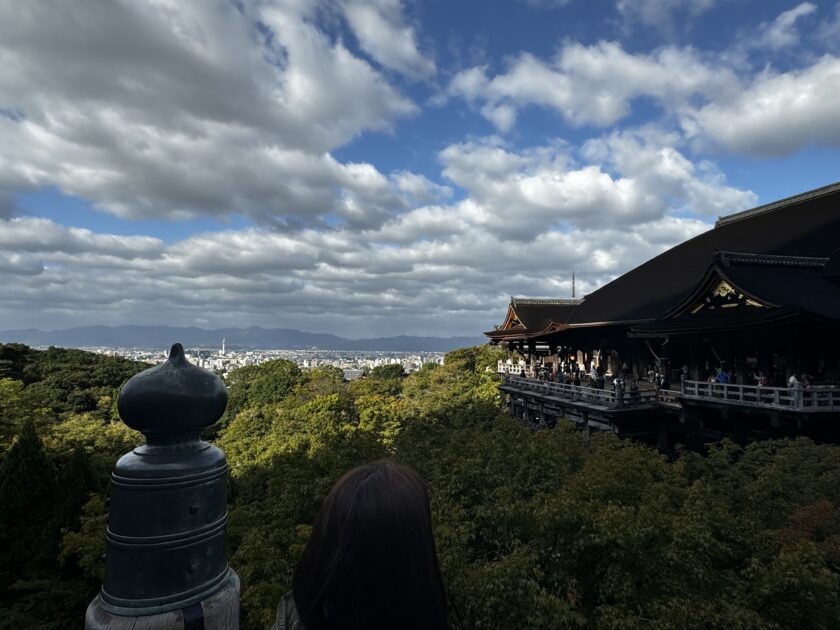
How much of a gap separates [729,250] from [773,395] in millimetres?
11680

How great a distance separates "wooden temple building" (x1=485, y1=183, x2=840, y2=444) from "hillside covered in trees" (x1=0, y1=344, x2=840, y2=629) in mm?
2391

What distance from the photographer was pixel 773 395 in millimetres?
12633

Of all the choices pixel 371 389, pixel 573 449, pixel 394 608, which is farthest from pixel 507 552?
pixel 371 389

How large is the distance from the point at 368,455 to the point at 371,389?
30.7 m

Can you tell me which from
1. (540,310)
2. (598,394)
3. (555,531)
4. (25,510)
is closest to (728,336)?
(598,394)

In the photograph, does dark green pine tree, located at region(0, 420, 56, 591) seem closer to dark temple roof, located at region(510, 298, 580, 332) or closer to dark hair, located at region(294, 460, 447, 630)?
dark hair, located at region(294, 460, 447, 630)

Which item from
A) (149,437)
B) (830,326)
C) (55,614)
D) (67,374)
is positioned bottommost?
(55,614)

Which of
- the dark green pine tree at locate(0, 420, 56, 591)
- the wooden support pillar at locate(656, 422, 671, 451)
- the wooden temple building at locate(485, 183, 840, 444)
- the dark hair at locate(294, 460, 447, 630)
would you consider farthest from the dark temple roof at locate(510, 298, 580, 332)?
the dark hair at locate(294, 460, 447, 630)

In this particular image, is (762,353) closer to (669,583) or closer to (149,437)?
(669,583)

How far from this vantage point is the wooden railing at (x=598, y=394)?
1714 centimetres

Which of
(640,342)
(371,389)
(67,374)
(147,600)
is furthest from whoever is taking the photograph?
(67,374)

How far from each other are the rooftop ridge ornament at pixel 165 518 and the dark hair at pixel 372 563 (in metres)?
0.39

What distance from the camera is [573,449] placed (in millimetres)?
13055

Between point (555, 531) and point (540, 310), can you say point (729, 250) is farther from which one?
point (555, 531)
